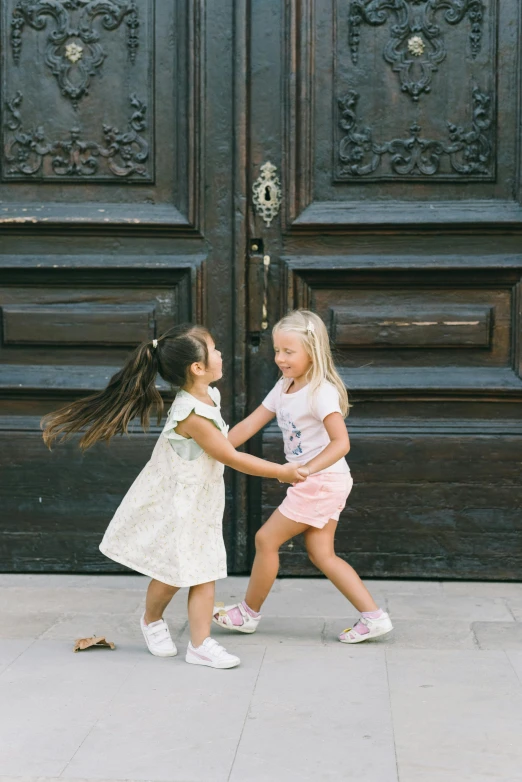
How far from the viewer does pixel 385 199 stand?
475 cm

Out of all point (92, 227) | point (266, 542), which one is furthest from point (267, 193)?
point (266, 542)

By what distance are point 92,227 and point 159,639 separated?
1917mm

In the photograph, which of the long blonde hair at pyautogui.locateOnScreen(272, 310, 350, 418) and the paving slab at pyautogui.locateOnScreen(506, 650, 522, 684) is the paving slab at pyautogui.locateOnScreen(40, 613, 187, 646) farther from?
the paving slab at pyautogui.locateOnScreen(506, 650, 522, 684)

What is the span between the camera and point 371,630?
12.4 feet

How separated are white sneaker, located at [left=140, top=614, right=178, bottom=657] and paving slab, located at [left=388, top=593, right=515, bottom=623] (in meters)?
0.92

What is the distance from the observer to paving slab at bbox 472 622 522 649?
3801 millimetres

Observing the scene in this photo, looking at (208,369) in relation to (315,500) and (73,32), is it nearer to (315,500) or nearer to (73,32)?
(315,500)

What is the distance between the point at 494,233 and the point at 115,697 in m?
2.55

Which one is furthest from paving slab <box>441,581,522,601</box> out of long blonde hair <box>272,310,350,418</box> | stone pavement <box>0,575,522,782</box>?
long blonde hair <box>272,310,350,418</box>

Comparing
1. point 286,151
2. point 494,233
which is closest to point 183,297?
point 286,151

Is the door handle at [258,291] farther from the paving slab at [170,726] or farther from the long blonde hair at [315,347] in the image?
the paving slab at [170,726]

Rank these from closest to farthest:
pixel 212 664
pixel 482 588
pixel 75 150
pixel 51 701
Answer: pixel 51 701 < pixel 212 664 < pixel 482 588 < pixel 75 150

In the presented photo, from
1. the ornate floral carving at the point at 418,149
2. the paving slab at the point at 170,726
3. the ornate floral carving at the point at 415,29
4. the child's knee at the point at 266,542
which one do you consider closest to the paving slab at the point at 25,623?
the paving slab at the point at 170,726

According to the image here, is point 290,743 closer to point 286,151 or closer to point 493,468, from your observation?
point 493,468
